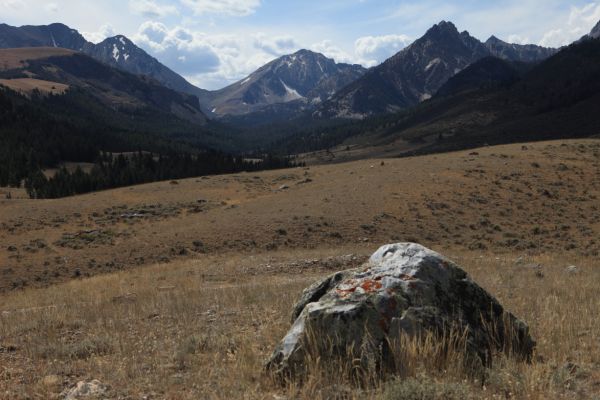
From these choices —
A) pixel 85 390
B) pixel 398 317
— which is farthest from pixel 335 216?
pixel 85 390

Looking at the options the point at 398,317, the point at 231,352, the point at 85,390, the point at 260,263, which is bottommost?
the point at 260,263

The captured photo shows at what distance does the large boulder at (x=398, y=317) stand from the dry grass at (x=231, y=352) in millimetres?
302

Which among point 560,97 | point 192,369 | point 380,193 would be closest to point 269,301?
point 192,369

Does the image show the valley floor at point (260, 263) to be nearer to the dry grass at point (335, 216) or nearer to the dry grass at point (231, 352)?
the dry grass at point (231, 352)

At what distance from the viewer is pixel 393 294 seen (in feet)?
19.7

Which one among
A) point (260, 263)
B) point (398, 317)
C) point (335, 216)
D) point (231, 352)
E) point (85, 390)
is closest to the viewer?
point (85, 390)

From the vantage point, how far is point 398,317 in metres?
5.88

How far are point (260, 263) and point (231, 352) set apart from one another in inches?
676

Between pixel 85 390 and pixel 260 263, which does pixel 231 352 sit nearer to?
pixel 85 390

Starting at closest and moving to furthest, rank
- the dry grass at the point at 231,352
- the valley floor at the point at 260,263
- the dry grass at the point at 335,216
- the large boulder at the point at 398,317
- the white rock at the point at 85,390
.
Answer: the dry grass at the point at 231,352
the white rock at the point at 85,390
the large boulder at the point at 398,317
the valley floor at the point at 260,263
the dry grass at the point at 335,216

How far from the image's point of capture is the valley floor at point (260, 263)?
602cm

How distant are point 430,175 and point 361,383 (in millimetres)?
40541

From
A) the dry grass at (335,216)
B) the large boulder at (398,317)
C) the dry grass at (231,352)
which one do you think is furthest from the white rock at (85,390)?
the dry grass at (335,216)

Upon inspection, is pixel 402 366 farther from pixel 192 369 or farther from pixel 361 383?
pixel 192 369
